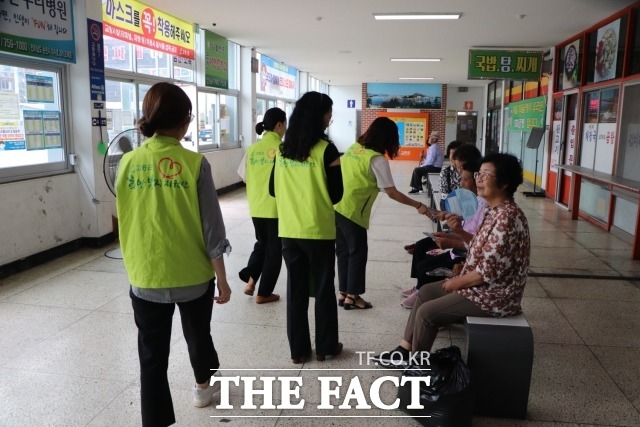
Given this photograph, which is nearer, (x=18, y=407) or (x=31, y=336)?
(x=18, y=407)

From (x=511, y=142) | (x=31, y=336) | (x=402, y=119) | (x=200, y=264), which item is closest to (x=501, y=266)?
(x=200, y=264)

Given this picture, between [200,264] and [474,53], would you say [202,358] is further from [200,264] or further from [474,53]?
[474,53]

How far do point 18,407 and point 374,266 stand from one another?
309 centimetres

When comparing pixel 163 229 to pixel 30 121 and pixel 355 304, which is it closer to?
pixel 355 304

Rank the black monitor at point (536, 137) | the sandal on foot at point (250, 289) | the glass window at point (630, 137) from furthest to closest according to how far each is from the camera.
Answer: the black monitor at point (536, 137) → the glass window at point (630, 137) → the sandal on foot at point (250, 289)

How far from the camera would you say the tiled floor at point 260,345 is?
2395mm

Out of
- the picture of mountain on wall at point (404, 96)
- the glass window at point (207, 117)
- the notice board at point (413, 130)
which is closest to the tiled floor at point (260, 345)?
the glass window at point (207, 117)

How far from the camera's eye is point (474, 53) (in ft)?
27.1

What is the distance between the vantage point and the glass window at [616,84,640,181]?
5797 mm

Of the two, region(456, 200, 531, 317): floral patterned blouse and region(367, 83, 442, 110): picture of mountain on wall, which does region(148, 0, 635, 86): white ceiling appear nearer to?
region(456, 200, 531, 317): floral patterned blouse

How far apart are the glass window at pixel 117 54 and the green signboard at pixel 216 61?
6.47ft

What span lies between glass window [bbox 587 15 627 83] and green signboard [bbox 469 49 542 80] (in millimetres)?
905

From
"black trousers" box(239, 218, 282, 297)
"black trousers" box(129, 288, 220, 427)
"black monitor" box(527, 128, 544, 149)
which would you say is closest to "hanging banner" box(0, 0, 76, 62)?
"black trousers" box(239, 218, 282, 297)

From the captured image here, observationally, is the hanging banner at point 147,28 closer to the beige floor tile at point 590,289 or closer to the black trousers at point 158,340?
the black trousers at point 158,340
